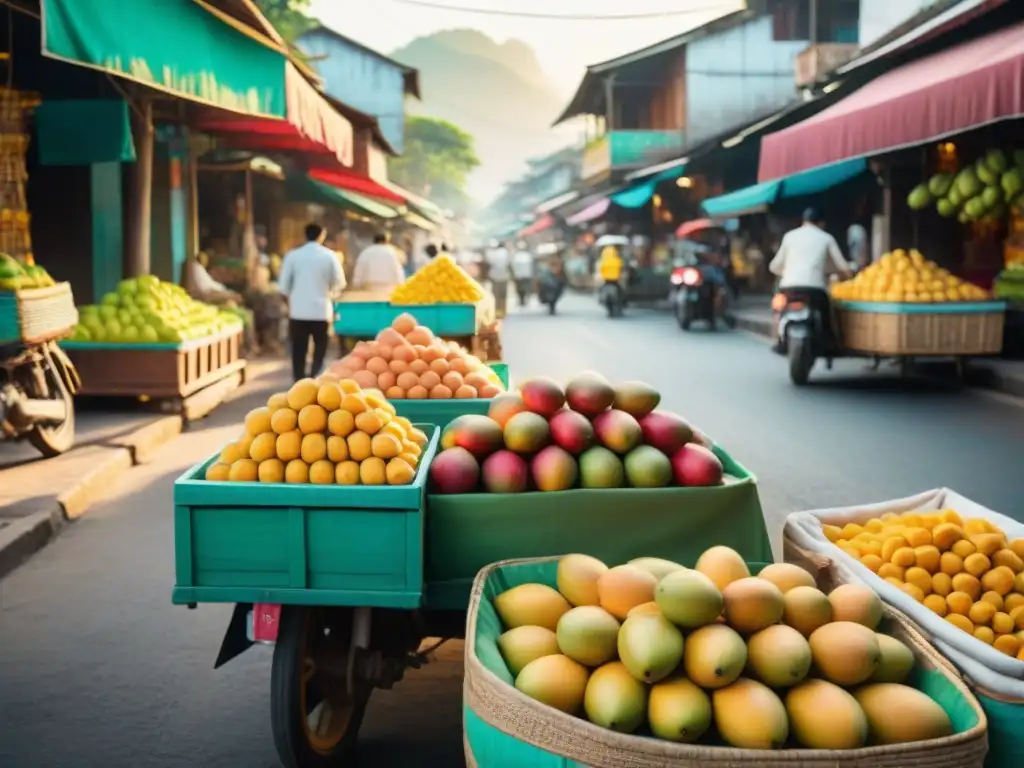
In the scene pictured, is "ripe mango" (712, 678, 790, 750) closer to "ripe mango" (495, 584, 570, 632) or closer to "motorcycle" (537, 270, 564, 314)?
"ripe mango" (495, 584, 570, 632)

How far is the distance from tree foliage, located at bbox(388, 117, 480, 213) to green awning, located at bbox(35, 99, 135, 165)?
Result: 64.0m

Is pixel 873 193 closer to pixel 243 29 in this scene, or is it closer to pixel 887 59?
pixel 887 59

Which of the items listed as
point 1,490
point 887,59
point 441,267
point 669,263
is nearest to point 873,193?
point 887,59

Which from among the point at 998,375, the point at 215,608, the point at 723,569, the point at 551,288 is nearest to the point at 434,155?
the point at 551,288

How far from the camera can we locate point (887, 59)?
53.6 ft

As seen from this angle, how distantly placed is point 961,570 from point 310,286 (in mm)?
8863

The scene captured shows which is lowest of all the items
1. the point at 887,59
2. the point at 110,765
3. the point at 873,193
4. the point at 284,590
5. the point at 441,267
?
the point at 110,765

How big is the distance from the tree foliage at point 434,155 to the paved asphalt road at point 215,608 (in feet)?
213

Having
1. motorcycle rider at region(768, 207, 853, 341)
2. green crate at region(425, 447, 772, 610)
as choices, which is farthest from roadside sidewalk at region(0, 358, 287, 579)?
motorcycle rider at region(768, 207, 853, 341)

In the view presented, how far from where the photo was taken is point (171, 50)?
768cm

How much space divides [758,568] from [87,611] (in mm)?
3127

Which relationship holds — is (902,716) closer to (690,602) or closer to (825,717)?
(825,717)

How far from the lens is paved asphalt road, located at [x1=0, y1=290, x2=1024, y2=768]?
3793mm

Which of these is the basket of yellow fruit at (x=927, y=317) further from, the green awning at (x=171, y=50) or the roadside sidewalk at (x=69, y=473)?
the roadside sidewalk at (x=69, y=473)
